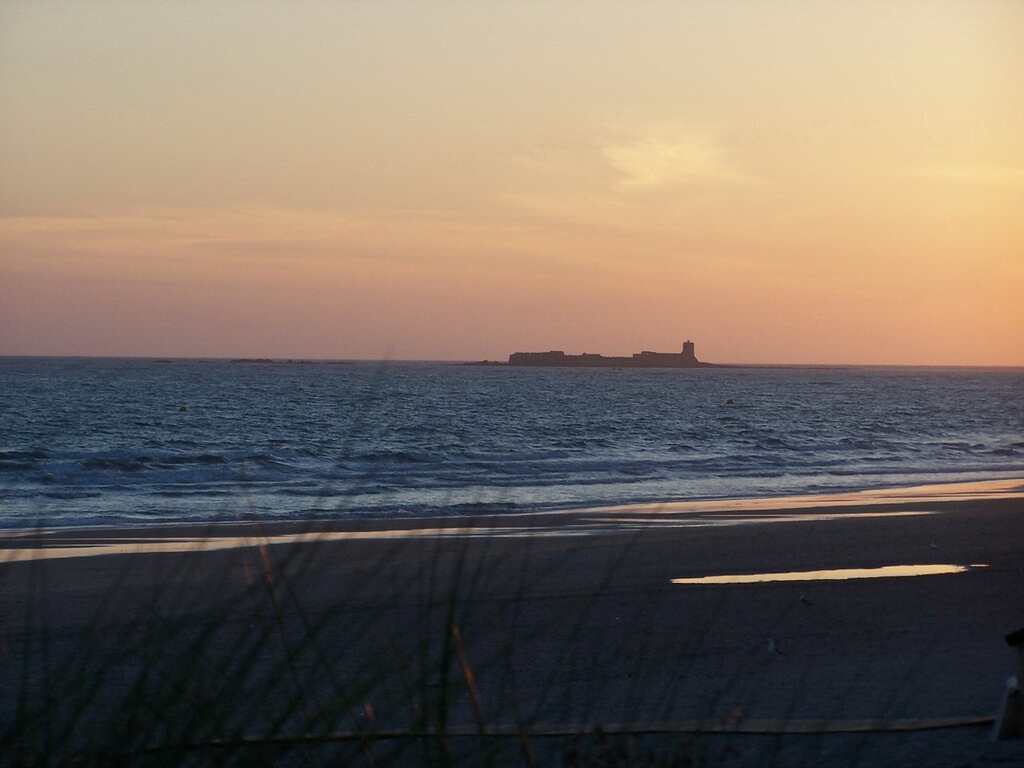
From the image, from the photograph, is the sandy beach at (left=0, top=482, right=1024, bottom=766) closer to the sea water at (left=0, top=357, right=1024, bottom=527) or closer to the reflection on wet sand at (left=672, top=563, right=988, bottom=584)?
the reflection on wet sand at (left=672, top=563, right=988, bottom=584)

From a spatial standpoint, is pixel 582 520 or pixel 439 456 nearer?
pixel 582 520

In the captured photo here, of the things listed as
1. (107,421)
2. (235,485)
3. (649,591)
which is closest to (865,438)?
(235,485)

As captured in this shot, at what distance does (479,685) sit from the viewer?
6.54 meters

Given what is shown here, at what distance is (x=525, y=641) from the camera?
250cm

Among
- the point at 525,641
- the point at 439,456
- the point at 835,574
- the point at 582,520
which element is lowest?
the point at 439,456

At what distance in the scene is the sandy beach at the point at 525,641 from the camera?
2252 mm

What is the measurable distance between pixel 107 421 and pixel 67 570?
116ft

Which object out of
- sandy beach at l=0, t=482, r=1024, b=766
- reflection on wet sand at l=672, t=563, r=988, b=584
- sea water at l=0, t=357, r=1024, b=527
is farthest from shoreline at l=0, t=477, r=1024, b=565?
reflection on wet sand at l=672, t=563, r=988, b=584

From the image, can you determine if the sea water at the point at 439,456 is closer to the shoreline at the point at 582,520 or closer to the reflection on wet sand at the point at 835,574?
the shoreline at the point at 582,520

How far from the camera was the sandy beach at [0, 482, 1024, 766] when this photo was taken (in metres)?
2.25

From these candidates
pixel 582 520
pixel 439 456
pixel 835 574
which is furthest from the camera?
pixel 439 456

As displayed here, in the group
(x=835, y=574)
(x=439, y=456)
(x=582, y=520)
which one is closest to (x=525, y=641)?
(x=835, y=574)

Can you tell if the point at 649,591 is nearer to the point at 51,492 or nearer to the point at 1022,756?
the point at 1022,756

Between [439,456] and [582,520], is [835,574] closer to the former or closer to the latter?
[582,520]
